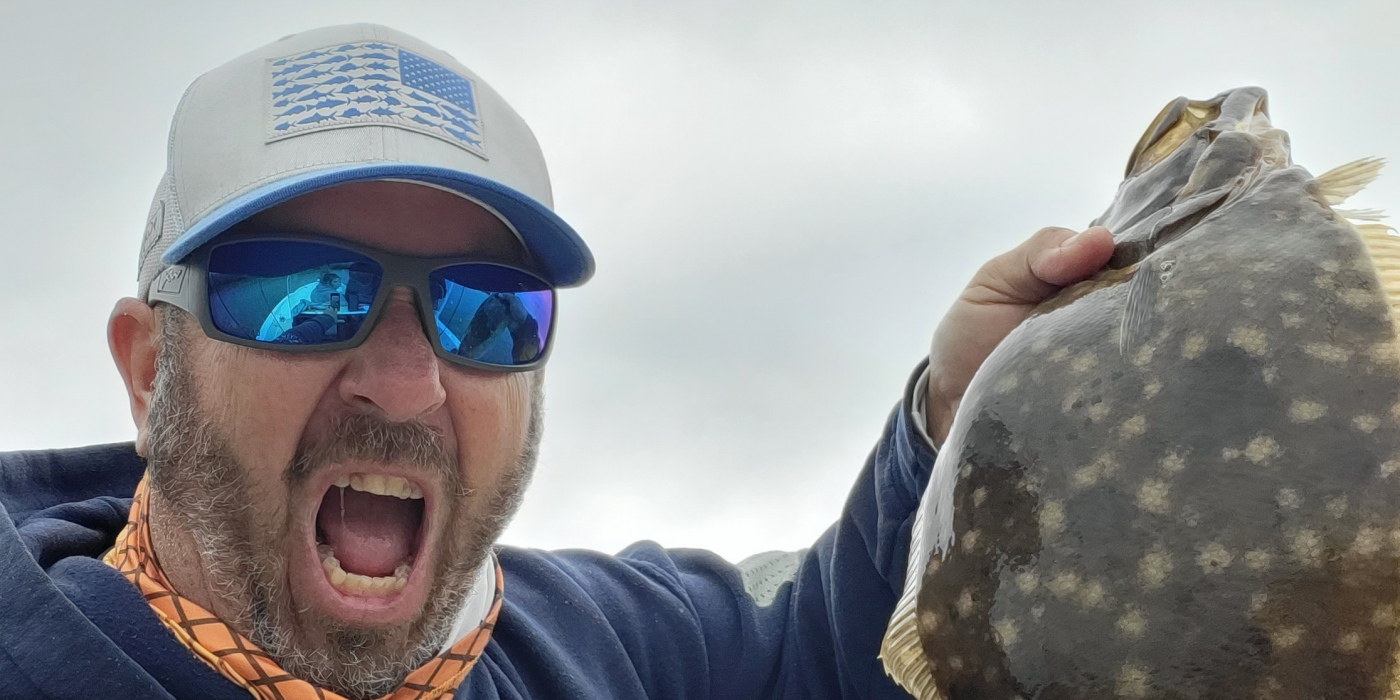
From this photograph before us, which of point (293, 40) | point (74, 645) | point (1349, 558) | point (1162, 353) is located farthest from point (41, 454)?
point (1349, 558)

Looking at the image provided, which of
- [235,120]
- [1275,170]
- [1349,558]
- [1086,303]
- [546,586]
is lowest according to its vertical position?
[546,586]

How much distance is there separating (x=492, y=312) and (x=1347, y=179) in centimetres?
202

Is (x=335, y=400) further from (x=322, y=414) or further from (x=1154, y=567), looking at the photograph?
(x=1154, y=567)

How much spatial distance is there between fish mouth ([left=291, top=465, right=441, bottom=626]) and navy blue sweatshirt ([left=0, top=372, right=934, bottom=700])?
0.33 meters

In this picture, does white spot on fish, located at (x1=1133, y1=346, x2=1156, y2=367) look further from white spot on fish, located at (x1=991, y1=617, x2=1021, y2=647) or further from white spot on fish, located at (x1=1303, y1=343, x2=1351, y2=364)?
white spot on fish, located at (x1=991, y1=617, x2=1021, y2=647)

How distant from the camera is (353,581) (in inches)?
104

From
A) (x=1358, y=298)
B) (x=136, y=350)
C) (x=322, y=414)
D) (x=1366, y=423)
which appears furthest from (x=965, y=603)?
(x=136, y=350)

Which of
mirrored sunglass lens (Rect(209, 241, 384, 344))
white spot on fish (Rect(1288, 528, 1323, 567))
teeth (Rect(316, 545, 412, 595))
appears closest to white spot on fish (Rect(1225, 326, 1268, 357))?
white spot on fish (Rect(1288, 528, 1323, 567))

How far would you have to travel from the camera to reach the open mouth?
2.61m

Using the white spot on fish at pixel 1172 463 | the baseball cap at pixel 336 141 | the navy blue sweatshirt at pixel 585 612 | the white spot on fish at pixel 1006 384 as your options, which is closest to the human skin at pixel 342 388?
the baseball cap at pixel 336 141

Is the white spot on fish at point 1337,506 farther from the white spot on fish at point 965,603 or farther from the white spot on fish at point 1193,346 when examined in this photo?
the white spot on fish at point 965,603

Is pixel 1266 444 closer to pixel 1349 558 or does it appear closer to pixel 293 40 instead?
pixel 1349 558

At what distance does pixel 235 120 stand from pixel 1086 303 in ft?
7.21

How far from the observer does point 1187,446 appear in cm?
120
